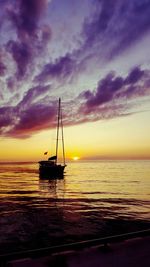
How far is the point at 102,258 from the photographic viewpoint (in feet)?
15.7

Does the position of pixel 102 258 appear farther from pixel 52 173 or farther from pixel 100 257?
pixel 52 173

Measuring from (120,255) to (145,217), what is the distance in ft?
54.1

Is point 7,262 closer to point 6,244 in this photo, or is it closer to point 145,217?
point 6,244

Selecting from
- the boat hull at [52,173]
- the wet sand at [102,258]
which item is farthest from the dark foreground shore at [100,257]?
the boat hull at [52,173]

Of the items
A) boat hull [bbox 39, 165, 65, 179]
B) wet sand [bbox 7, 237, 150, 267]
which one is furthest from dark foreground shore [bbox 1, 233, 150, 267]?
boat hull [bbox 39, 165, 65, 179]

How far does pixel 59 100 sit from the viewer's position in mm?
66562

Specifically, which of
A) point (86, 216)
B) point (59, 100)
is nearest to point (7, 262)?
point (86, 216)

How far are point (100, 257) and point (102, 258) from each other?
42mm

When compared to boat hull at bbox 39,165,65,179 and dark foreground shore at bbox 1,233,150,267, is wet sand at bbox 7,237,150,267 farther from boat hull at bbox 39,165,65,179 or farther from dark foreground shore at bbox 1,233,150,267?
boat hull at bbox 39,165,65,179

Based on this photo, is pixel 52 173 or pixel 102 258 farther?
pixel 52 173

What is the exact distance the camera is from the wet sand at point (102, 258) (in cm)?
452

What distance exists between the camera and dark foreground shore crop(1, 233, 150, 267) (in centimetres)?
452

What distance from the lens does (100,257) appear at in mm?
4809

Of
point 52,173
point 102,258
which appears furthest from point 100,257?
point 52,173
